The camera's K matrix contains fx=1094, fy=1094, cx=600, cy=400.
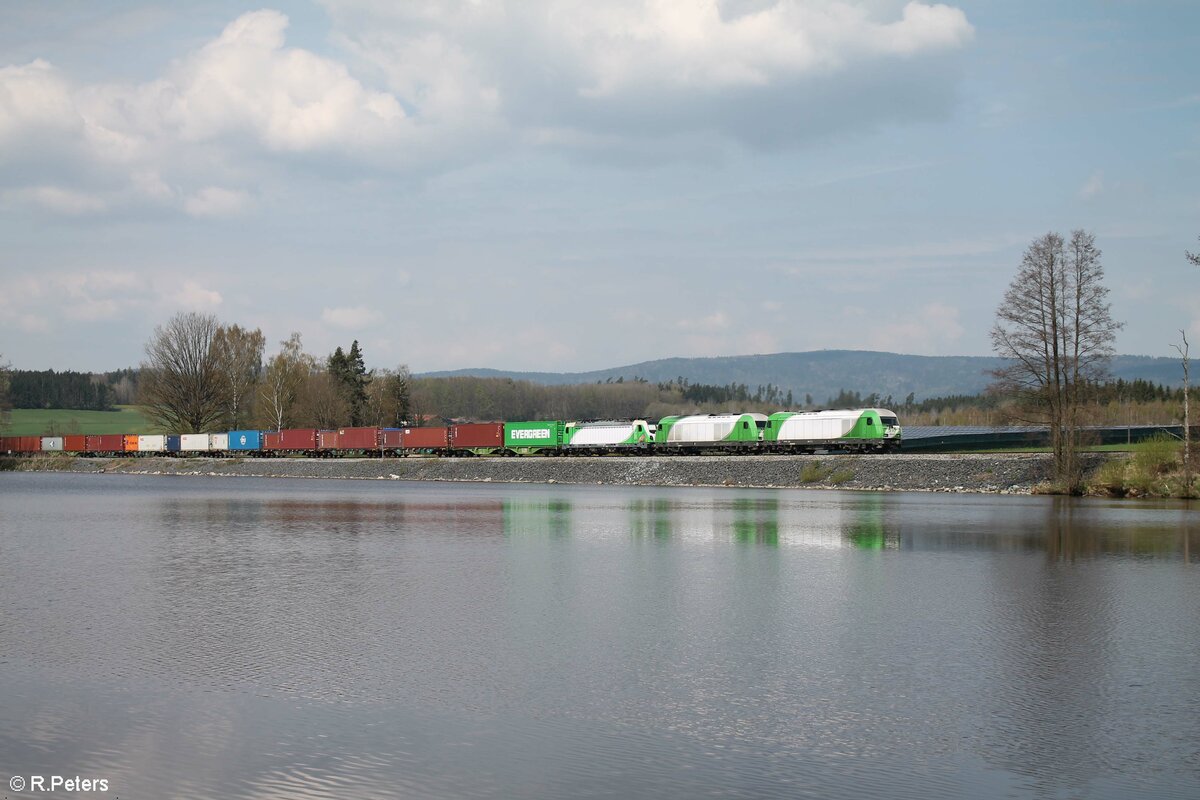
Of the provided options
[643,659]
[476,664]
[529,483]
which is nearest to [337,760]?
[476,664]

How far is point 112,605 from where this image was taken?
1872cm

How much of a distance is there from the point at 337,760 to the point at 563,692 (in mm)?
3272

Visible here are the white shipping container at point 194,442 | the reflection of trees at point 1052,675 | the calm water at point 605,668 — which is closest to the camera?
the calm water at point 605,668

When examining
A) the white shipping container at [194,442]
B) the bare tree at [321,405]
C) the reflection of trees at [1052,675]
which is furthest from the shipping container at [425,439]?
the reflection of trees at [1052,675]

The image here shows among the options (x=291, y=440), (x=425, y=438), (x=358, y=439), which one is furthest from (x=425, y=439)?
(x=291, y=440)

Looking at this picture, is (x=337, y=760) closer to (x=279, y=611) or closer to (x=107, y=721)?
(x=107, y=721)

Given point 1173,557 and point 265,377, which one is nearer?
point 1173,557

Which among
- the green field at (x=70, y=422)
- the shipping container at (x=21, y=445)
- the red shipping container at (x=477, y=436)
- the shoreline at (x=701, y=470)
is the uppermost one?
the green field at (x=70, y=422)

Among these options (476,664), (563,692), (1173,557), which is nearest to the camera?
(563,692)

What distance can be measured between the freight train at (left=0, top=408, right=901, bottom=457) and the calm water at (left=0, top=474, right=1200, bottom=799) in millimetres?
43926

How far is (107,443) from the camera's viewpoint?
119m

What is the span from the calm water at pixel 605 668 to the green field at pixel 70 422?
151m

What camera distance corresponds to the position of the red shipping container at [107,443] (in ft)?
387

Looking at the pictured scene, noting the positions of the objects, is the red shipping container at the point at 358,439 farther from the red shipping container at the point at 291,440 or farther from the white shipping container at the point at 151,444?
the white shipping container at the point at 151,444
